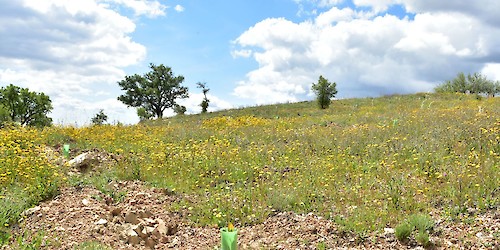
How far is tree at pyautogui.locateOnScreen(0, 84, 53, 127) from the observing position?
4534 centimetres

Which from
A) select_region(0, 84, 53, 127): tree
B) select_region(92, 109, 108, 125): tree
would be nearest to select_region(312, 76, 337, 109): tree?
select_region(92, 109, 108, 125): tree

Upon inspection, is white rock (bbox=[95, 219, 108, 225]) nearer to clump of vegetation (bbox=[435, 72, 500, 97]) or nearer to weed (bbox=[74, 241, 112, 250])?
weed (bbox=[74, 241, 112, 250])

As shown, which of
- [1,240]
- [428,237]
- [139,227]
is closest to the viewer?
[428,237]

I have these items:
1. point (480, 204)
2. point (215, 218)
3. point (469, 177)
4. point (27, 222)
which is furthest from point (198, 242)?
point (469, 177)

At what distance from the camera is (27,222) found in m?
7.14

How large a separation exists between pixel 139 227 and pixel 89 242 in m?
0.89

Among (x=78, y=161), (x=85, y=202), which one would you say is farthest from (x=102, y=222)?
(x=78, y=161)

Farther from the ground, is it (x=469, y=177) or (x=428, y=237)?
(x=469, y=177)

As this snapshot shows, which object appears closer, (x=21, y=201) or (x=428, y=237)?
(x=428, y=237)

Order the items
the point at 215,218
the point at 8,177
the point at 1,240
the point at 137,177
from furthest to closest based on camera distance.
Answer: the point at 137,177
the point at 8,177
the point at 215,218
the point at 1,240

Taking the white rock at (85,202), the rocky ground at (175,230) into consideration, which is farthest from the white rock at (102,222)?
the white rock at (85,202)

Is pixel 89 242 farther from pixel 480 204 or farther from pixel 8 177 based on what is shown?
pixel 480 204

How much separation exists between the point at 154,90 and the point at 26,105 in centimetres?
1500

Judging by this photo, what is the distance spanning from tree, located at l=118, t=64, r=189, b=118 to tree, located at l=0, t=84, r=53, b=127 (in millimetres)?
9517
